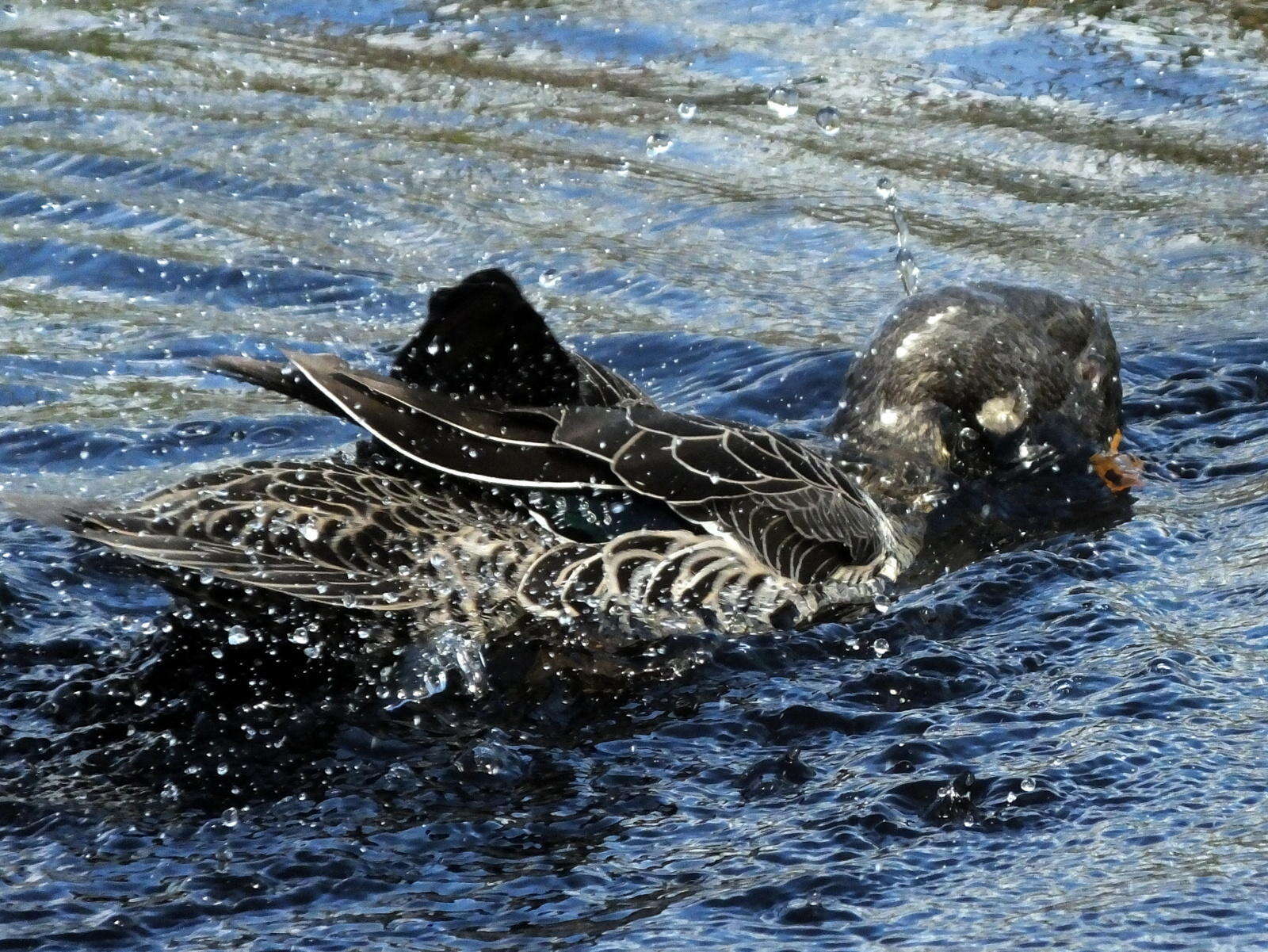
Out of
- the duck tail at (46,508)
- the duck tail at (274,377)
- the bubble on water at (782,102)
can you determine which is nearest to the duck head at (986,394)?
the duck tail at (274,377)

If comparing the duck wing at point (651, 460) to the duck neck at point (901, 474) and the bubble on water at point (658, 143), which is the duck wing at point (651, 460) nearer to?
the duck neck at point (901, 474)

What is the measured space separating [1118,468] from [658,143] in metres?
3.98

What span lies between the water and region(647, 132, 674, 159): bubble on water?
18 cm

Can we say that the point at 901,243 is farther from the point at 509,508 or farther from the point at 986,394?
the point at 509,508

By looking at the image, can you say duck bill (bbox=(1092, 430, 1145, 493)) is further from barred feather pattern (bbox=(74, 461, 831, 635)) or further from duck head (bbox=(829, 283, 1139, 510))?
barred feather pattern (bbox=(74, 461, 831, 635))

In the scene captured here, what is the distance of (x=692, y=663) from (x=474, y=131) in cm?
559

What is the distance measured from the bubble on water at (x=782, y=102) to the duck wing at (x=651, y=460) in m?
5.06

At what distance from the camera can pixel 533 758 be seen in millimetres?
4379

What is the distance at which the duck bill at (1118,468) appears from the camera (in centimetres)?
631

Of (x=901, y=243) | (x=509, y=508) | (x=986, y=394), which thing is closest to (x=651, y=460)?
(x=509, y=508)

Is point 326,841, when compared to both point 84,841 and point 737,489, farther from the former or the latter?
point 737,489

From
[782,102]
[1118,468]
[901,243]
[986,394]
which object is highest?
[782,102]

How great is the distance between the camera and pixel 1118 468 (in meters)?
6.43

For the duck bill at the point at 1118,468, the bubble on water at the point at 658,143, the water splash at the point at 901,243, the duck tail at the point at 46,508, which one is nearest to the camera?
the duck tail at the point at 46,508
